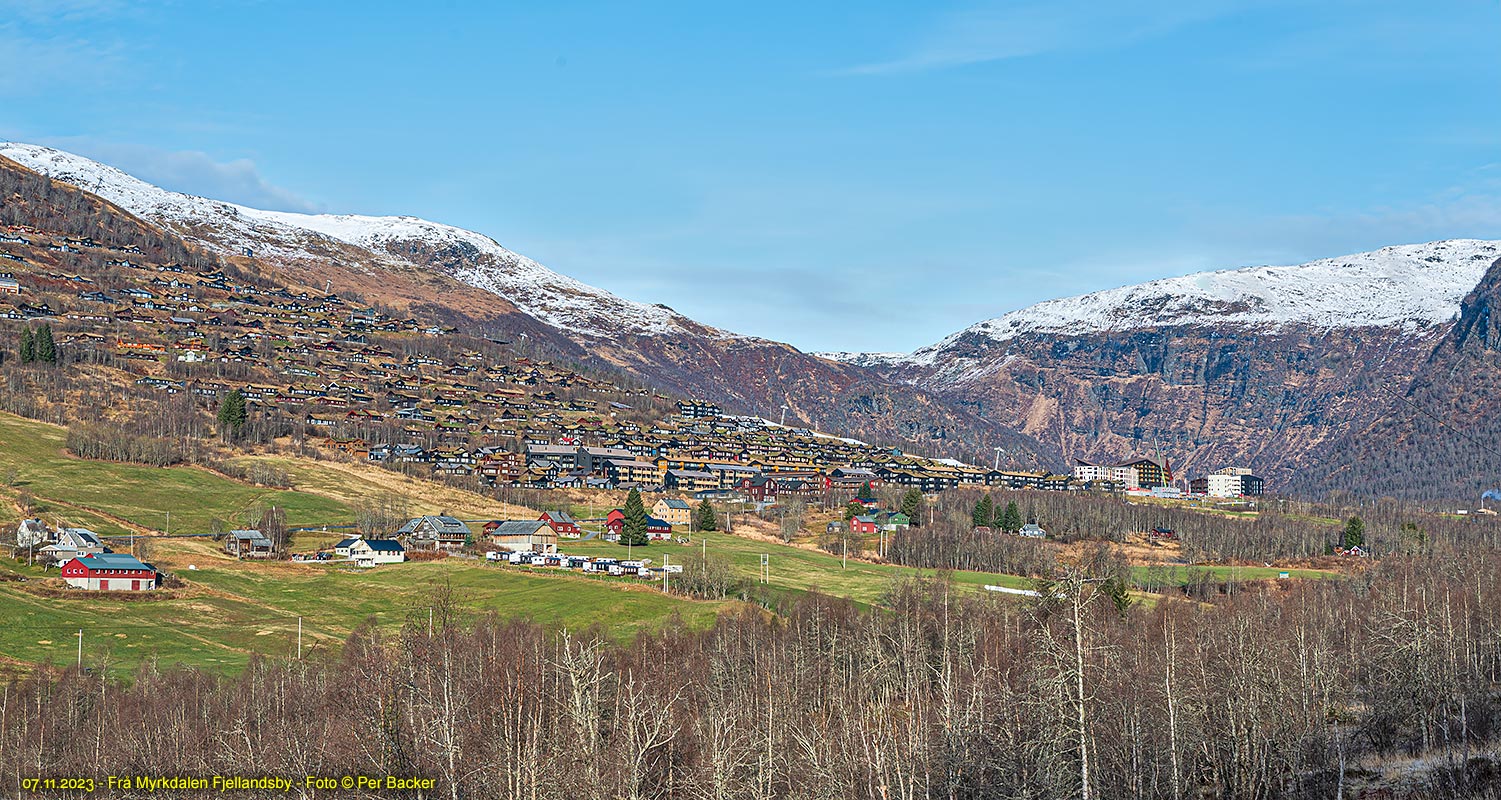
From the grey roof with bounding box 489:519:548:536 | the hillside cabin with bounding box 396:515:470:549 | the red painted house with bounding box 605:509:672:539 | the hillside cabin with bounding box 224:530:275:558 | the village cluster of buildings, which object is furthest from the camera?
the red painted house with bounding box 605:509:672:539

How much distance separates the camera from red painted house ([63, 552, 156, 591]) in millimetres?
126250

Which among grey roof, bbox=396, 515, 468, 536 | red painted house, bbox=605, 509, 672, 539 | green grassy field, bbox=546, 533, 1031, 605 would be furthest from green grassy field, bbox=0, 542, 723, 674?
red painted house, bbox=605, 509, 672, 539

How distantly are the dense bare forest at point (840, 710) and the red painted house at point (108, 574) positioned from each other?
34.8m

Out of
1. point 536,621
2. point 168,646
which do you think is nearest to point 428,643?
point 536,621

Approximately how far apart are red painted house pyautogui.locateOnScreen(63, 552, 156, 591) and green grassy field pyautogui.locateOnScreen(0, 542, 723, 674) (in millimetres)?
3593

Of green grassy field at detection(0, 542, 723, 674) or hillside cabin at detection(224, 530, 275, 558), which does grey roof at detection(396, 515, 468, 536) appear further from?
green grassy field at detection(0, 542, 723, 674)

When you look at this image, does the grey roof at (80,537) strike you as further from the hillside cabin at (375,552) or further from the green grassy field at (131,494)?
the hillside cabin at (375,552)

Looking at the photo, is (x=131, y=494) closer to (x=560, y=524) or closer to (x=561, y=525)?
(x=560, y=524)

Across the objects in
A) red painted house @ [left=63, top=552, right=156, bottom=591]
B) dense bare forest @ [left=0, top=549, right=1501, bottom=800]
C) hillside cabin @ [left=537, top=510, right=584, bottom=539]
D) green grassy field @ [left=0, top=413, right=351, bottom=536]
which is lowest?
dense bare forest @ [left=0, top=549, right=1501, bottom=800]

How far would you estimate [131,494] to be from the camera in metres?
178

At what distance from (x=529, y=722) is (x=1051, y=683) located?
1365 inches

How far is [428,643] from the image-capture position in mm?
84188

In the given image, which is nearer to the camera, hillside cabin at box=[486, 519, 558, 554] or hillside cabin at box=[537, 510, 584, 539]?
hillside cabin at box=[486, 519, 558, 554]

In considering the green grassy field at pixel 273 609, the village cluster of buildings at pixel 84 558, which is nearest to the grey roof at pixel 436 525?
the green grassy field at pixel 273 609
